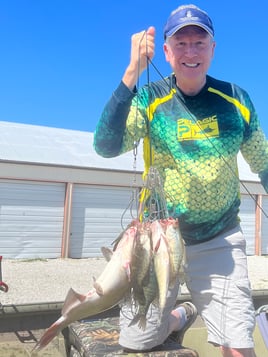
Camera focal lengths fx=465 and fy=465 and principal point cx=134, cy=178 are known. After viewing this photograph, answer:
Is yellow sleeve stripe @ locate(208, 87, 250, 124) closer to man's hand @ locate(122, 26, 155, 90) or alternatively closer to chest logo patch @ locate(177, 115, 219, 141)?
chest logo patch @ locate(177, 115, 219, 141)

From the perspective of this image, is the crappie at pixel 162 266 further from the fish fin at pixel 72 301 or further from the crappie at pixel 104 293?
the fish fin at pixel 72 301

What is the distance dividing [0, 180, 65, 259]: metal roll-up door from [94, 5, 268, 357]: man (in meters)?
12.4

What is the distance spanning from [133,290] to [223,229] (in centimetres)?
84

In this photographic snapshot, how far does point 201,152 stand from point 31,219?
12.8 m

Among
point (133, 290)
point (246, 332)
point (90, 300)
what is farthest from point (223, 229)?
point (90, 300)

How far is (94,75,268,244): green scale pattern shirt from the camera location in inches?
113

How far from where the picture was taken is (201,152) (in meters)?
2.88

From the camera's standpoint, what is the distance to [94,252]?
15648 millimetres

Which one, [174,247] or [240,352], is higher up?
[174,247]

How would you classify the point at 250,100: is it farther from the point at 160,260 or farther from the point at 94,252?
the point at 94,252

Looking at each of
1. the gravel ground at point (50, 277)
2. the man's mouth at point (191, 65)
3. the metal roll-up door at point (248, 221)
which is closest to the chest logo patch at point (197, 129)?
the man's mouth at point (191, 65)

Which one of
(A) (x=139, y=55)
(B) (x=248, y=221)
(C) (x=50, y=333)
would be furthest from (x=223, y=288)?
(B) (x=248, y=221)

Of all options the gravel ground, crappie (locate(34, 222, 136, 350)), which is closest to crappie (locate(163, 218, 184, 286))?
crappie (locate(34, 222, 136, 350))

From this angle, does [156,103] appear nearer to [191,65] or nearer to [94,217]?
[191,65]
